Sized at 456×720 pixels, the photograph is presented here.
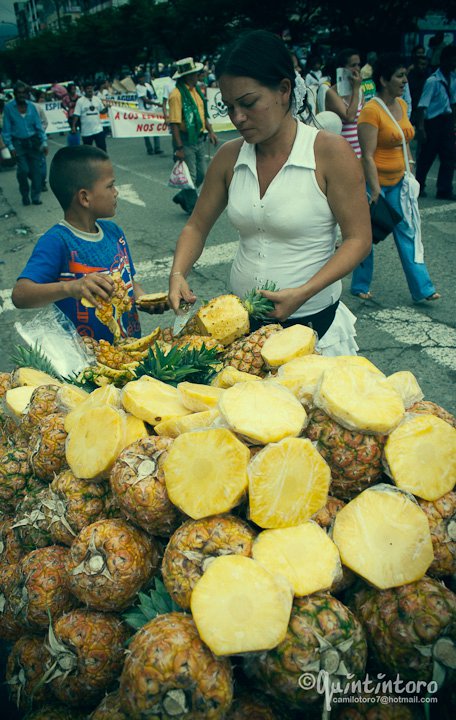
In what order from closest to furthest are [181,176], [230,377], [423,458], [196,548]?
[196,548], [423,458], [230,377], [181,176]

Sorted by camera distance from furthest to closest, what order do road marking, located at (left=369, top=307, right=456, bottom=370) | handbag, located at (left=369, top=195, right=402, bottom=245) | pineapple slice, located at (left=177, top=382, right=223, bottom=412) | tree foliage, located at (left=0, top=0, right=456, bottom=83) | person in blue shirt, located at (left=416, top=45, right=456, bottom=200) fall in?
tree foliage, located at (left=0, top=0, right=456, bottom=83)
person in blue shirt, located at (left=416, top=45, right=456, bottom=200)
handbag, located at (left=369, top=195, right=402, bottom=245)
road marking, located at (left=369, top=307, right=456, bottom=370)
pineapple slice, located at (left=177, top=382, right=223, bottom=412)

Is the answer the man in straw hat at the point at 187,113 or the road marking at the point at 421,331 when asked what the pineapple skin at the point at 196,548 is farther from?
the man in straw hat at the point at 187,113

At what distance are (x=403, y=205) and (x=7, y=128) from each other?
9.08m

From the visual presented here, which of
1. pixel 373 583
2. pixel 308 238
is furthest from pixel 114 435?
pixel 308 238

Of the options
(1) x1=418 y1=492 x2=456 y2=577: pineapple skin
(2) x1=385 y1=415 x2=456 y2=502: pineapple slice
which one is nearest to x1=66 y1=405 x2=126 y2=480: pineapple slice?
(2) x1=385 y1=415 x2=456 y2=502: pineapple slice

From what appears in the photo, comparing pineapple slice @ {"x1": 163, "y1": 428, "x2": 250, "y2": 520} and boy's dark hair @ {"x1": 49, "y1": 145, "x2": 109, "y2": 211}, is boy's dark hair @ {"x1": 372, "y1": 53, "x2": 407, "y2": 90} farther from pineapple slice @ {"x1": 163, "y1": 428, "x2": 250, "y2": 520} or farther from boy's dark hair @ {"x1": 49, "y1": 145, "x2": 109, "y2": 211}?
pineapple slice @ {"x1": 163, "y1": 428, "x2": 250, "y2": 520}

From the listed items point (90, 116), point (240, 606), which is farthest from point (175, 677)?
point (90, 116)

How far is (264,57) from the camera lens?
2453 millimetres

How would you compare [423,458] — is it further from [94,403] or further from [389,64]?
[389,64]

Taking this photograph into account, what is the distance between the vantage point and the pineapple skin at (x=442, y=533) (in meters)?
1.60

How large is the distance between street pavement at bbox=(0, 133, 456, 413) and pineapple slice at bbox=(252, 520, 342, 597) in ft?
10.4

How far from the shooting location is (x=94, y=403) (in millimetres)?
1975

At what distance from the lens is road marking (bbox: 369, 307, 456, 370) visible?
5.20 metres

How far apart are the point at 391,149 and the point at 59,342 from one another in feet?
14.2
